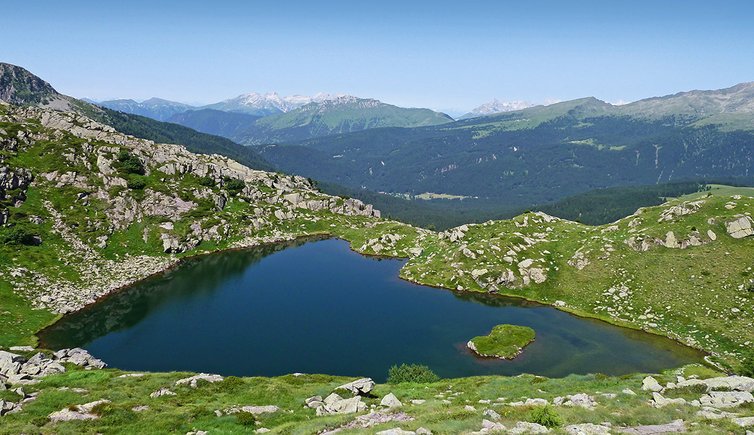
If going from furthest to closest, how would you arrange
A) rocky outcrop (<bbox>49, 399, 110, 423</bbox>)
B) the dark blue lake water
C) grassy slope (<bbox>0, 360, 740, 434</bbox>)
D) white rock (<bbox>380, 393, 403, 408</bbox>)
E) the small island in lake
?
the small island in lake
the dark blue lake water
white rock (<bbox>380, 393, 403, 408</bbox>)
rocky outcrop (<bbox>49, 399, 110, 423</bbox>)
grassy slope (<bbox>0, 360, 740, 434</bbox>)

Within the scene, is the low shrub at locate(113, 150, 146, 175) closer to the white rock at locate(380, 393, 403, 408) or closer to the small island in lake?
the small island in lake

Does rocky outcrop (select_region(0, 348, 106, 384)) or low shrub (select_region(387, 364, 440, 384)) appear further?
low shrub (select_region(387, 364, 440, 384))

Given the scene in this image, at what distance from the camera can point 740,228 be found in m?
106

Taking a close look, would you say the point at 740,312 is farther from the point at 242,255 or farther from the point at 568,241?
the point at 242,255

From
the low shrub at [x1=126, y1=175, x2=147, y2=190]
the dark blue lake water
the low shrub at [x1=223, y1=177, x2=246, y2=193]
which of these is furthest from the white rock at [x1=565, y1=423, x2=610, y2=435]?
the low shrub at [x1=223, y1=177, x2=246, y2=193]

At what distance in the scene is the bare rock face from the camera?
344 feet

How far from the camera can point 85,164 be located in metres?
155

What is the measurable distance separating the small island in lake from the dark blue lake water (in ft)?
6.98

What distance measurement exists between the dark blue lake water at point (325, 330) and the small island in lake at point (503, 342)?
6.98 feet

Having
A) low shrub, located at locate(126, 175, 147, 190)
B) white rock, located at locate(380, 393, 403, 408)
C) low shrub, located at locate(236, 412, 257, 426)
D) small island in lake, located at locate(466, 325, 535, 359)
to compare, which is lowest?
small island in lake, located at locate(466, 325, 535, 359)

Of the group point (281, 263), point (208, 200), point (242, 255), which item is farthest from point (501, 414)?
point (208, 200)

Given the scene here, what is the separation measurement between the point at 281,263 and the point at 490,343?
272 ft

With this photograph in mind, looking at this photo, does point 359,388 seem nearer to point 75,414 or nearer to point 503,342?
point 75,414

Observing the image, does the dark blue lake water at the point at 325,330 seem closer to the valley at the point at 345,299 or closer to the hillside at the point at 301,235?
the valley at the point at 345,299
